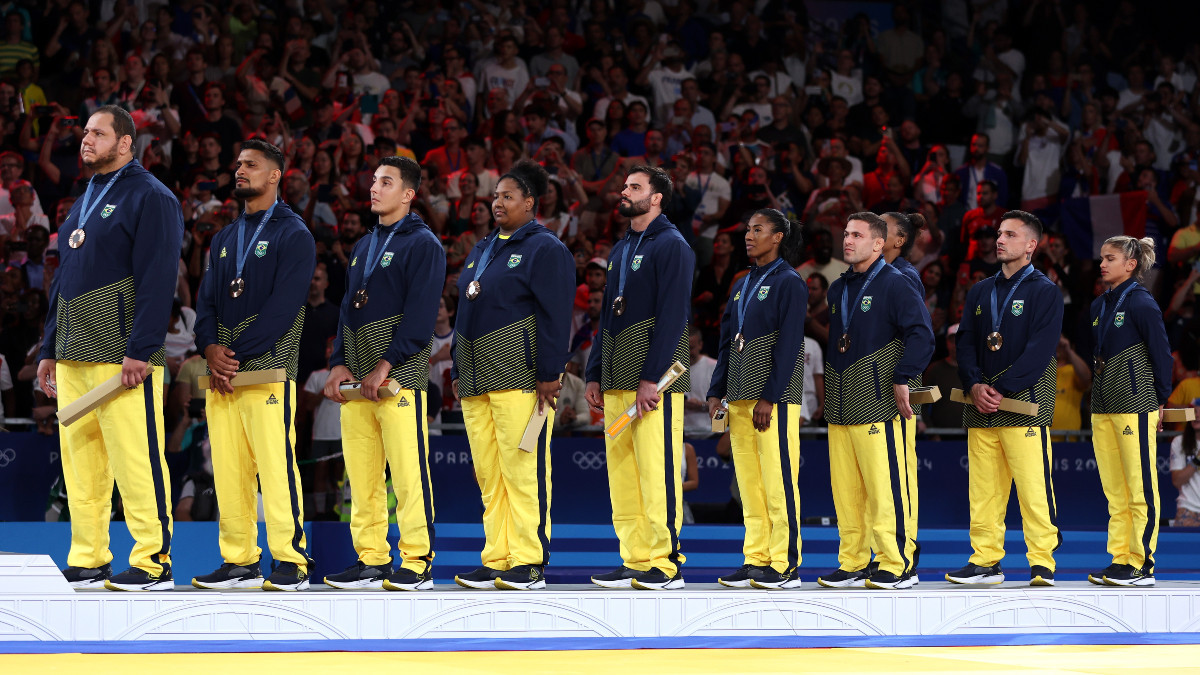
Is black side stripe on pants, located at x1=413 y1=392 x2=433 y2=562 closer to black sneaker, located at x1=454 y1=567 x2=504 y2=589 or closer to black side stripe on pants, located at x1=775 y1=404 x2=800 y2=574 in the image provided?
black sneaker, located at x1=454 y1=567 x2=504 y2=589

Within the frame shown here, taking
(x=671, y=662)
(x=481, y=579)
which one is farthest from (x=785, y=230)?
(x=671, y=662)

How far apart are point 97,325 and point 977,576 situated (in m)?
4.97

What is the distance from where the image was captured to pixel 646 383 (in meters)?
6.84

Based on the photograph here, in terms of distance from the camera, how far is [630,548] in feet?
23.0

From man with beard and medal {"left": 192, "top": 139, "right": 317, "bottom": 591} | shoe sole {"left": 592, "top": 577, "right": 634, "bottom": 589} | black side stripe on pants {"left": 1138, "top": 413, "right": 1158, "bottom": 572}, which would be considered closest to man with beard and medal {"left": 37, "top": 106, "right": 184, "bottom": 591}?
man with beard and medal {"left": 192, "top": 139, "right": 317, "bottom": 591}

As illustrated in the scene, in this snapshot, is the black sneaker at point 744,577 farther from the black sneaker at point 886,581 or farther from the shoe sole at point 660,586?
the black sneaker at point 886,581

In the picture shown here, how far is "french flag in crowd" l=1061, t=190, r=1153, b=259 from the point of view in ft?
43.6

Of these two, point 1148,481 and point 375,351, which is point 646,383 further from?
point 1148,481

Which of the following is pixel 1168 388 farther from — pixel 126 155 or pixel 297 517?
pixel 126 155

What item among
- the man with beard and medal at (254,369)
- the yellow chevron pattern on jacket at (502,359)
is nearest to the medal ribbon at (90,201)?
the man with beard and medal at (254,369)

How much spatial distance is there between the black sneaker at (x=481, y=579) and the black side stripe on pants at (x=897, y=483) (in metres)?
2.24

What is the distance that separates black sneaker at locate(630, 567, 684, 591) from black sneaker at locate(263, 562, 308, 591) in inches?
65.1

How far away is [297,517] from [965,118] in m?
10.6

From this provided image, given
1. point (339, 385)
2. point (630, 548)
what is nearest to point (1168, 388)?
point (630, 548)
